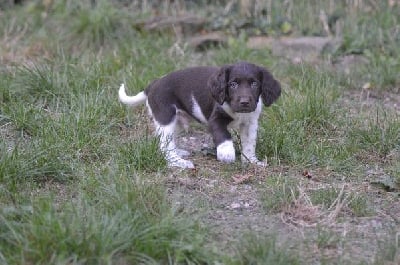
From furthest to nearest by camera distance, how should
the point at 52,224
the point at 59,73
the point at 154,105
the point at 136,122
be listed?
the point at 59,73, the point at 136,122, the point at 154,105, the point at 52,224

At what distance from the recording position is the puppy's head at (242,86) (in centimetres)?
596

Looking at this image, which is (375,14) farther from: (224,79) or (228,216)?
(228,216)

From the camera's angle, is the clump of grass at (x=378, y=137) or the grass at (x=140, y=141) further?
the clump of grass at (x=378, y=137)

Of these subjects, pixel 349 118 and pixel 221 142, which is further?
pixel 349 118

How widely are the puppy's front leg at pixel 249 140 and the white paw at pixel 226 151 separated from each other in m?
0.11

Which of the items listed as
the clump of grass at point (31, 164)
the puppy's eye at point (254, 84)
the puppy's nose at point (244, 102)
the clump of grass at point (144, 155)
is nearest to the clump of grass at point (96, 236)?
the clump of grass at point (31, 164)

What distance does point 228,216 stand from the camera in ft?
17.0

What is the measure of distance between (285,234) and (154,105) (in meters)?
2.05

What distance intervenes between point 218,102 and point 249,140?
413mm

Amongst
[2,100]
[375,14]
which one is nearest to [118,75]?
[2,100]

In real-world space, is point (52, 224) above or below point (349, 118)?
above

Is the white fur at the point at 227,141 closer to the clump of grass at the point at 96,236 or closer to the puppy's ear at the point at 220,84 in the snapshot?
the puppy's ear at the point at 220,84

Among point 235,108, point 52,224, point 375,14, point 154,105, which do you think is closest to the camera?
point 52,224

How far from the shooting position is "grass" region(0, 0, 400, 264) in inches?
169
